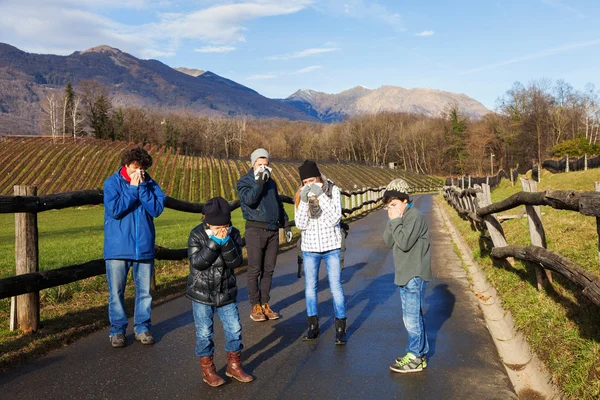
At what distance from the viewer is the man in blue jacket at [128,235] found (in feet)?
19.6

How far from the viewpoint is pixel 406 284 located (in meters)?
5.11

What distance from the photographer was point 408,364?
491 cm

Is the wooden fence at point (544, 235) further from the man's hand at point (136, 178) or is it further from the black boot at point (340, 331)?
the man's hand at point (136, 178)

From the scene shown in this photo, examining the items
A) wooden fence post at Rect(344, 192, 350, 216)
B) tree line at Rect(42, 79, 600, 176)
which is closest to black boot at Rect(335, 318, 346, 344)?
wooden fence post at Rect(344, 192, 350, 216)

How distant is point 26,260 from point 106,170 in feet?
239

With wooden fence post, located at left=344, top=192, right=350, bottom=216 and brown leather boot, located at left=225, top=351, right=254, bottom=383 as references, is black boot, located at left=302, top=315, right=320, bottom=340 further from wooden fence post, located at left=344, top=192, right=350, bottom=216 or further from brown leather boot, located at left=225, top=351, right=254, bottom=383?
wooden fence post, located at left=344, top=192, right=350, bottom=216

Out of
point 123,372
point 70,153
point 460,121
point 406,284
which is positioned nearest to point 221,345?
point 123,372

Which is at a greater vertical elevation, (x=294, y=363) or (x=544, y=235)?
(x=544, y=235)

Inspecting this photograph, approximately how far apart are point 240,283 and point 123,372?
4603 millimetres

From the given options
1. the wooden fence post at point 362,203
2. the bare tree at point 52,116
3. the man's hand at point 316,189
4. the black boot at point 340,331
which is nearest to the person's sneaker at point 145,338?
the black boot at point 340,331

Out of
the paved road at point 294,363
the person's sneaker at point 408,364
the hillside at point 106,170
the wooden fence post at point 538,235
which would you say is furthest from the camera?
the hillside at point 106,170

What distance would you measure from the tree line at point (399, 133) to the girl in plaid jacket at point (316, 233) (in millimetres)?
54985

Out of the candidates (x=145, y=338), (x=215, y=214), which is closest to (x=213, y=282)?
(x=215, y=214)

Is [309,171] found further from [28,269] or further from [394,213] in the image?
[28,269]
